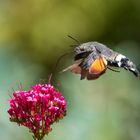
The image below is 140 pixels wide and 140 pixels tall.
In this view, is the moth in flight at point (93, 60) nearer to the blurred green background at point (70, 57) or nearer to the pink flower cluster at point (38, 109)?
the pink flower cluster at point (38, 109)

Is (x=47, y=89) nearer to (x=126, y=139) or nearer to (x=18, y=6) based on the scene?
(x=126, y=139)

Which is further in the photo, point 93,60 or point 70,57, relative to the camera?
point 70,57

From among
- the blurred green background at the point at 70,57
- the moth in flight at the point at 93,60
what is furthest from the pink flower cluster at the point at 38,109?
the blurred green background at the point at 70,57

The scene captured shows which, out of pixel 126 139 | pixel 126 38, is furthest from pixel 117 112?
pixel 126 38

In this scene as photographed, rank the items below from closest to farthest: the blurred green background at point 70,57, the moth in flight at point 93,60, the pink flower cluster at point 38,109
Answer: the pink flower cluster at point 38,109, the moth in flight at point 93,60, the blurred green background at point 70,57

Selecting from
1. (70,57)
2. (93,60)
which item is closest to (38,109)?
(93,60)

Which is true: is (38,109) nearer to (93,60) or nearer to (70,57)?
(93,60)
